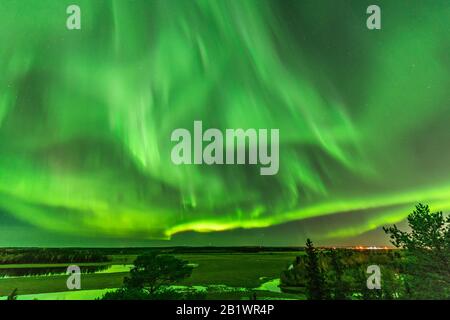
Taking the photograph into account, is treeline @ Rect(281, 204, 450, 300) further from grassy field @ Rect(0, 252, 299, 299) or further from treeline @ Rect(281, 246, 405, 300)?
grassy field @ Rect(0, 252, 299, 299)

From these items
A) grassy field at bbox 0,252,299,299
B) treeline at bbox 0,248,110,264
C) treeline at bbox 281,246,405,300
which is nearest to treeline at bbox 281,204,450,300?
treeline at bbox 281,246,405,300

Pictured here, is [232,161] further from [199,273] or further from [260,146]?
[199,273]

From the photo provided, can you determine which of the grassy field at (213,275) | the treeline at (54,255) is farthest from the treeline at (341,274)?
the treeline at (54,255)

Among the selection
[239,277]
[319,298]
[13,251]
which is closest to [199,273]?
[239,277]

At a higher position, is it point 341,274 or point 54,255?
point 54,255

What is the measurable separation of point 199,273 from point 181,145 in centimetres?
277

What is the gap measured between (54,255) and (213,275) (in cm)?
359

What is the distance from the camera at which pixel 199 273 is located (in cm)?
679

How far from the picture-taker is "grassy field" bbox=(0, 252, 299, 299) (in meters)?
6.70

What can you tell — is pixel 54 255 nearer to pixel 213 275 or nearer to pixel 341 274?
pixel 213 275

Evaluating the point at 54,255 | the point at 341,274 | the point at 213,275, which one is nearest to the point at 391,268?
the point at 341,274

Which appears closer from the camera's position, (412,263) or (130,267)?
(412,263)

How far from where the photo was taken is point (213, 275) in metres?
6.77

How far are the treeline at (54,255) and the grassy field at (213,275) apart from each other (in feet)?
0.70
